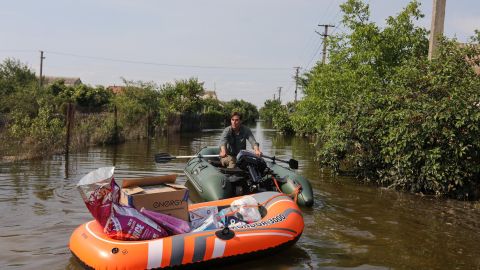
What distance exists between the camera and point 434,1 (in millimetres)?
11641

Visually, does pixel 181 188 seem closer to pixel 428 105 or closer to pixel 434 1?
pixel 428 105

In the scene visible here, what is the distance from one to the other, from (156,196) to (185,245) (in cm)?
74

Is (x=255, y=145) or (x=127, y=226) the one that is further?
(x=255, y=145)

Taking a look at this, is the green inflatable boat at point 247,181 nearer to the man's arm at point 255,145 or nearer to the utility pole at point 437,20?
the man's arm at point 255,145

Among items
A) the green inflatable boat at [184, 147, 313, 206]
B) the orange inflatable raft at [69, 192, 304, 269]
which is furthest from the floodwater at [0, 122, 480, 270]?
the green inflatable boat at [184, 147, 313, 206]

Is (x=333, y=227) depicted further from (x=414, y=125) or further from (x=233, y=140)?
(x=414, y=125)

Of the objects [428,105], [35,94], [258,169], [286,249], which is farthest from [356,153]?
[35,94]

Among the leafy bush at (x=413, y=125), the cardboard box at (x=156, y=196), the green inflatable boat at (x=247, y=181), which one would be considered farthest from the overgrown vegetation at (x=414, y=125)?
the cardboard box at (x=156, y=196)

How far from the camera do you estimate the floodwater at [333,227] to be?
17.9 ft

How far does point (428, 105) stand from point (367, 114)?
1898 mm

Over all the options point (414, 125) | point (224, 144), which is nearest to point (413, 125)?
point (414, 125)

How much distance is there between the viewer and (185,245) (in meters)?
4.65

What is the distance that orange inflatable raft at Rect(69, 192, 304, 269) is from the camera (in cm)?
444

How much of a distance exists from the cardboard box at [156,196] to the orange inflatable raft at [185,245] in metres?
0.48
